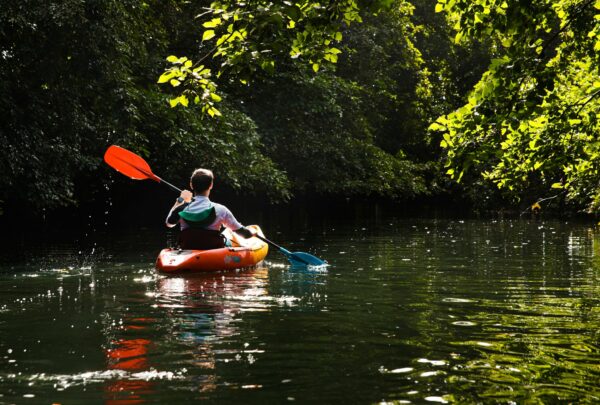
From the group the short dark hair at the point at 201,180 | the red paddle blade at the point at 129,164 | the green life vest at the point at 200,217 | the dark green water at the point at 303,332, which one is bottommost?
the dark green water at the point at 303,332

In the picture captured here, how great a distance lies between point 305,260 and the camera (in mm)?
12812

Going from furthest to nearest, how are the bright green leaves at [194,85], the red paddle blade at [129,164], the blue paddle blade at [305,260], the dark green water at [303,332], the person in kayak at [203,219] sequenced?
1. the red paddle blade at [129,164]
2. the blue paddle blade at [305,260]
3. the person in kayak at [203,219]
4. the bright green leaves at [194,85]
5. the dark green water at [303,332]

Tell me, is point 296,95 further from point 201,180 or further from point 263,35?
point 263,35

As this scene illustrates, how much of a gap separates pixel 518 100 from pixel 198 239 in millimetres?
5719

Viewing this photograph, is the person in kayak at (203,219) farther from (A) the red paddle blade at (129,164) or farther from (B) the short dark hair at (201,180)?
(A) the red paddle blade at (129,164)

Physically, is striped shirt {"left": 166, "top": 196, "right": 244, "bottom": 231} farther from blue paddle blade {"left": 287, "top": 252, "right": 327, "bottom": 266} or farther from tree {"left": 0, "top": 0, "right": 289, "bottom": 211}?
tree {"left": 0, "top": 0, "right": 289, "bottom": 211}

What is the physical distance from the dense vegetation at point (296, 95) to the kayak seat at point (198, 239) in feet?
6.39

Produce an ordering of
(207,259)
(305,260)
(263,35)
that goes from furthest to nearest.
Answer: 1. (305,260)
2. (207,259)
3. (263,35)

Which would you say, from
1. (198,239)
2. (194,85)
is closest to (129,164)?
(198,239)

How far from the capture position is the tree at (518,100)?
721 cm

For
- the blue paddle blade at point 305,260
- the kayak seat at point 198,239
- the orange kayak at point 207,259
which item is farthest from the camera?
the blue paddle blade at point 305,260

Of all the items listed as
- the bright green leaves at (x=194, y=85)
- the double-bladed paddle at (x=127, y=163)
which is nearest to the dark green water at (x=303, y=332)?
the double-bladed paddle at (x=127, y=163)

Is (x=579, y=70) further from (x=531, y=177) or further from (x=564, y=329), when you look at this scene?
(x=531, y=177)

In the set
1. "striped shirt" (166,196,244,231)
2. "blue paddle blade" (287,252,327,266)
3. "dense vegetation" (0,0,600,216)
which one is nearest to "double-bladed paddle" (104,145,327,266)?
"blue paddle blade" (287,252,327,266)
